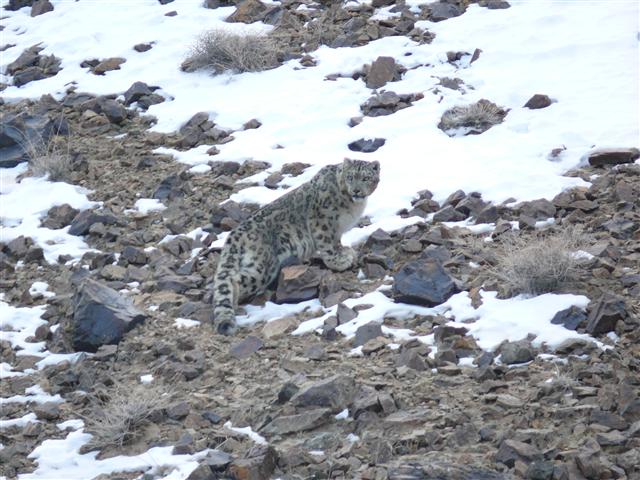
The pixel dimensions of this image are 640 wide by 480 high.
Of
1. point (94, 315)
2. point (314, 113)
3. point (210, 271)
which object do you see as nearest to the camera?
point (94, 315)

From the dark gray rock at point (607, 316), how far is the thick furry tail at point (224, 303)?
3410 mm

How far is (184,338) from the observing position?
420 inches

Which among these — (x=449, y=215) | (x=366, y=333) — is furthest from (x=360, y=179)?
(x=366, y=333)

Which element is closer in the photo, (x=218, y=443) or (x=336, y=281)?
(x=218, y=443)

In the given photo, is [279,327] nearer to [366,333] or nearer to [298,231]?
[366,333]

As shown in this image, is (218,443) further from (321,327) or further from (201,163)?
(201,163)

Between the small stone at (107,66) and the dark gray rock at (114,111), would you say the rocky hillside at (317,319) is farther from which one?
the small stone at (107,66)

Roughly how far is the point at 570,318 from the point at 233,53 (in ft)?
29.6

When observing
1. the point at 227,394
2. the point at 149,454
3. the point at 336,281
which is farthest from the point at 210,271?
the point at 149,454

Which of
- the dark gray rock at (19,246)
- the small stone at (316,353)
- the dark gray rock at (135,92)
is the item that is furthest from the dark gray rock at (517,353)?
the dark gray rock at (135,92)

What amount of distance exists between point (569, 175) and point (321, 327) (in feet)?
13.4

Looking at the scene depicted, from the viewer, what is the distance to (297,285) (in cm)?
1138

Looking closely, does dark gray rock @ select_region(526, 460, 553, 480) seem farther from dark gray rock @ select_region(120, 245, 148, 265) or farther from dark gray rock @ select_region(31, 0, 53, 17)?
dark gray rock @ select_region(31, 0, 53, 17)

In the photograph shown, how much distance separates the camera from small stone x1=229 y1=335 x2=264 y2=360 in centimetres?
Result: 1020
